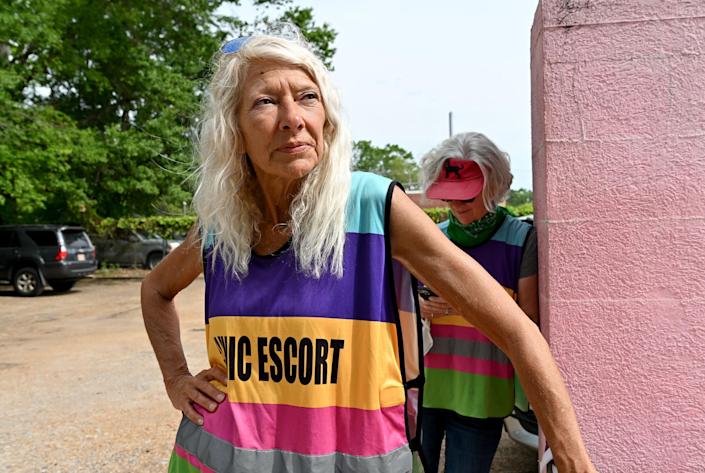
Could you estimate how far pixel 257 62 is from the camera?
142 centimetres

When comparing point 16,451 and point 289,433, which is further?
point 16,451

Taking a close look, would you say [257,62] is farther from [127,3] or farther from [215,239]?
[127,3]

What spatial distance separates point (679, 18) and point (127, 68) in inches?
710

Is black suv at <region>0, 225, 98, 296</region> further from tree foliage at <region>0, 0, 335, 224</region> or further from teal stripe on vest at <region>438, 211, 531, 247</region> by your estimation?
teal stripe on vest at <region>438, 211, 531, 247</region>

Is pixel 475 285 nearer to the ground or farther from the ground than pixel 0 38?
nearer to the ground

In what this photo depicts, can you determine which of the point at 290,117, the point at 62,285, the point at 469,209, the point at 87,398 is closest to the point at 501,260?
the point at 469,209

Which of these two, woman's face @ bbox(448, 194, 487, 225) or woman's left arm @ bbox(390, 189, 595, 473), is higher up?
woman's face @ bbox(448, 194, 487, 225)

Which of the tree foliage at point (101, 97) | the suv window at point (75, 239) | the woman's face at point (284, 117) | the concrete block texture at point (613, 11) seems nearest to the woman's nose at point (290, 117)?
the woman's face at point (284, 117)

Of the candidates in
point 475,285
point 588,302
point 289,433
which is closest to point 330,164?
point 475,285

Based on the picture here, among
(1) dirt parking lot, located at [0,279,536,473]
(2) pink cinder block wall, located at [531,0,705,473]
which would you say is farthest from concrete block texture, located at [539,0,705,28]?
(1) dirt parking lot, located at [0,279,536,473]

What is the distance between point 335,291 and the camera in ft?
4.34

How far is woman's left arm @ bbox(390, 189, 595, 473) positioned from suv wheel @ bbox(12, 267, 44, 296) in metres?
15.5

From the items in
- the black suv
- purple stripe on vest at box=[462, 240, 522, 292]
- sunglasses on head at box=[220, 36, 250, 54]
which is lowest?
the black suv

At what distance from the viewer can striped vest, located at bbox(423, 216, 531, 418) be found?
7.06 ft
